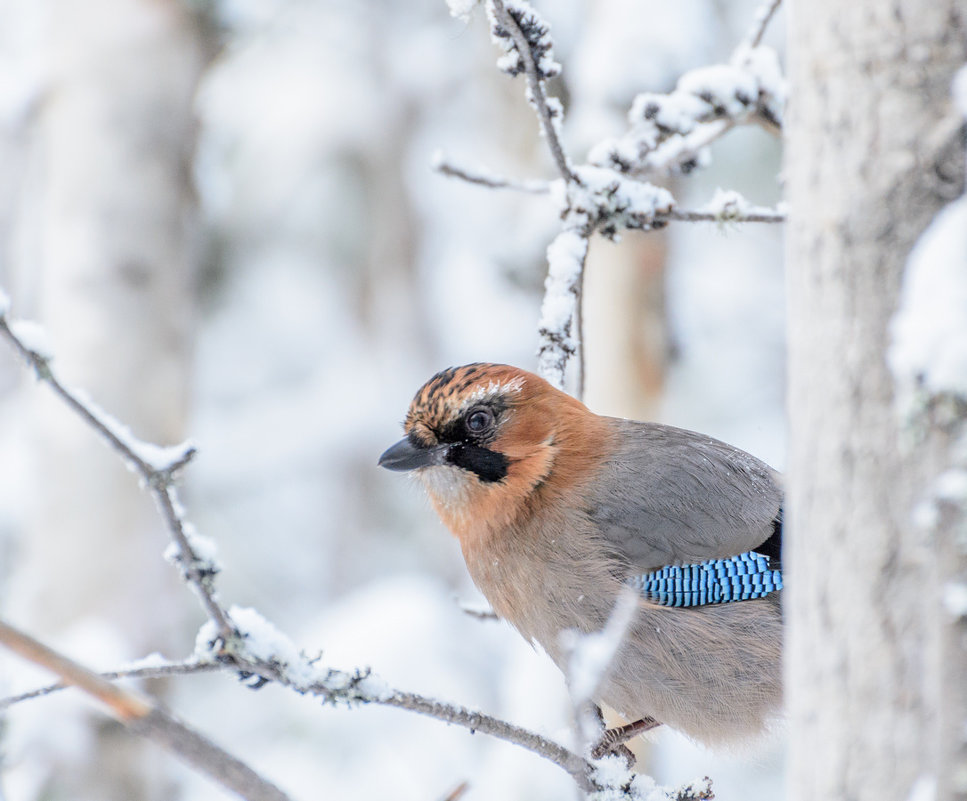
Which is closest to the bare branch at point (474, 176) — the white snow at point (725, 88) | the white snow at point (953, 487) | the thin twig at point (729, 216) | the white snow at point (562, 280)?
the white snow at point (562, 280)

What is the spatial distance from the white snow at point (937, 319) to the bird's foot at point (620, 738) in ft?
4.81

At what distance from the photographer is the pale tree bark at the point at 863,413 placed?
968 mm

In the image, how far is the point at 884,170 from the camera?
1.01 m

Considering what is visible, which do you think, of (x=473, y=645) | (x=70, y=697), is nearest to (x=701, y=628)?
(x=70, y=697)

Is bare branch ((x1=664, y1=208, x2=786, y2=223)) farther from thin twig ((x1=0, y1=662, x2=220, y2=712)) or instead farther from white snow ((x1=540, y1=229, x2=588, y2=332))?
thin twig ((x1=0, y1=662, x2=220, y2=712))

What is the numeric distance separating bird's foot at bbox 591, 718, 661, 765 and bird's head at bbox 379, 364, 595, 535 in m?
0.55

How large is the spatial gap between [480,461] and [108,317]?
207cm

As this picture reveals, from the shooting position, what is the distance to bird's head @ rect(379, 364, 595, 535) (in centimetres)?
267

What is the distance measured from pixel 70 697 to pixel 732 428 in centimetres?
479

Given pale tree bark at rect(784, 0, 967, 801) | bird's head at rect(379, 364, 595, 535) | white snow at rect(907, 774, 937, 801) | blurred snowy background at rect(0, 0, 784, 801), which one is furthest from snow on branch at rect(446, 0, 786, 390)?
white snow at rect(907, 774, 937, 801)

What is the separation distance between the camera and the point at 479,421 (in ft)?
8.89

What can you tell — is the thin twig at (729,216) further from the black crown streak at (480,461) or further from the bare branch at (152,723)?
the bare branch at (152,723)

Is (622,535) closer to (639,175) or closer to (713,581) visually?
(713,581)

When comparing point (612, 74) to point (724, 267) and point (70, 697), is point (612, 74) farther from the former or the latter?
point (724, 267)
